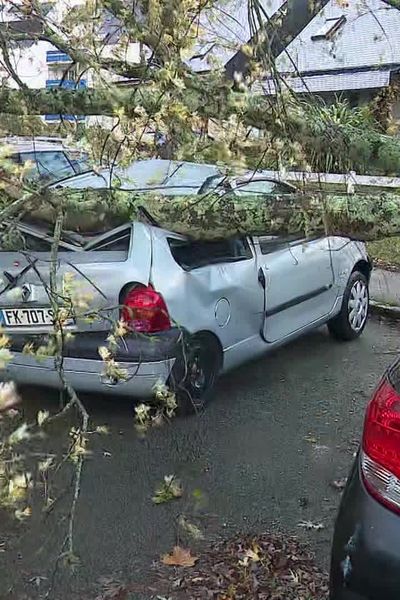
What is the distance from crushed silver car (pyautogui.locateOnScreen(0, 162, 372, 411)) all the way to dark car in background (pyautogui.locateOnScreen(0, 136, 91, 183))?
43 cm

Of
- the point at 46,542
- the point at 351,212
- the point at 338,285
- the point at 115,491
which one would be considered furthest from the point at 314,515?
the point at 338,285

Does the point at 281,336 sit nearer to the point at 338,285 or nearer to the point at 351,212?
the point at 338,285

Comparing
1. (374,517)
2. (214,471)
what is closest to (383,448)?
(374,517)

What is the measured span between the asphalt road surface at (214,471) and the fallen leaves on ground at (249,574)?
0.43 ft

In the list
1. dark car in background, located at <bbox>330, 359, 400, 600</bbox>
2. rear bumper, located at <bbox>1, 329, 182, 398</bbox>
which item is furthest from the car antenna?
dark car in background, located at <bbox>330, 359, 400, 600</bbox>

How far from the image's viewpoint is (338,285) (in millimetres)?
6523

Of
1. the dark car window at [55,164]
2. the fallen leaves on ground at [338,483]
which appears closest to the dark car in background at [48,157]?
the dark car window at [55,164]

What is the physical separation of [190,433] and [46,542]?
1496 mm

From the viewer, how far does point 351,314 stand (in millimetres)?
6922

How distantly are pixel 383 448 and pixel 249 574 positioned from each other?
1280mm

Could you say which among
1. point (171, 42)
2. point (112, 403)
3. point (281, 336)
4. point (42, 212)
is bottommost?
point (112, 403)

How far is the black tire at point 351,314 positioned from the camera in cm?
677

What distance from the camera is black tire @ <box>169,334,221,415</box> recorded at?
4848 millimetres

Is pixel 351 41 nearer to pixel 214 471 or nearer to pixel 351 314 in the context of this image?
pixel 351 314
